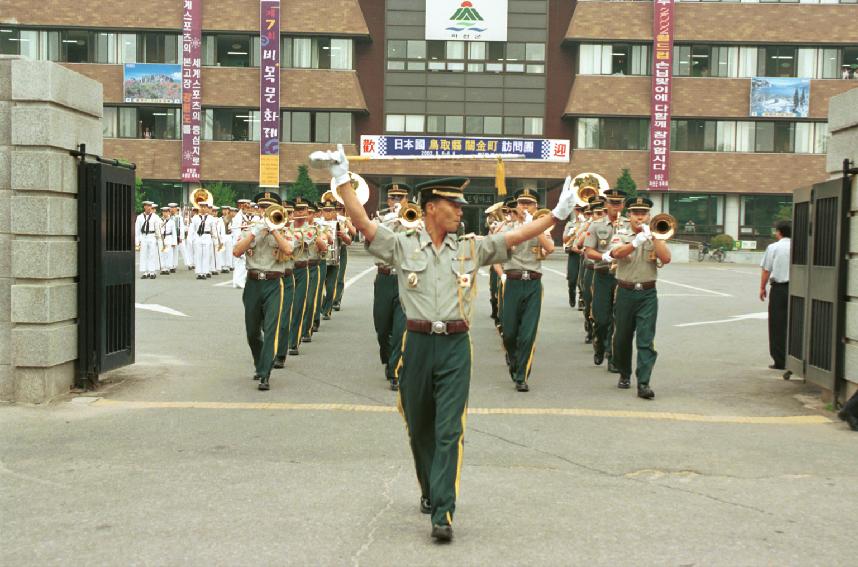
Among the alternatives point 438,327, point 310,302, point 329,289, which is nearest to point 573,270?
point 329,289

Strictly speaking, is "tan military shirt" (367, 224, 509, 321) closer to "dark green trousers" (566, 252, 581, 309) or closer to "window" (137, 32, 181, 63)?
"dark green trousers" (566, 252, 581, 309)

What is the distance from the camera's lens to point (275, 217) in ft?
35.8

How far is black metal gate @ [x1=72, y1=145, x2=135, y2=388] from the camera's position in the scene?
9812 mm

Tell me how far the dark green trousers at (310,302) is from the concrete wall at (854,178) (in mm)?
7405

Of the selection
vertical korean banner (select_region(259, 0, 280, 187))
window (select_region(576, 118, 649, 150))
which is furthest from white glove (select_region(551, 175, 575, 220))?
window (select_region(576, 118, 649, 150))

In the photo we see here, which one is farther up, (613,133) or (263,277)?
(613,133)

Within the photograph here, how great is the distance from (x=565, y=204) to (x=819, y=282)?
4.98m

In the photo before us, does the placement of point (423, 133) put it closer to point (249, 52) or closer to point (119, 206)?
point (249, 52)

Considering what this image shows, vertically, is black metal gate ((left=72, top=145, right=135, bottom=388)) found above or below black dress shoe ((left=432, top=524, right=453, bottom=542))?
above

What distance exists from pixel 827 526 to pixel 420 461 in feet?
7.81

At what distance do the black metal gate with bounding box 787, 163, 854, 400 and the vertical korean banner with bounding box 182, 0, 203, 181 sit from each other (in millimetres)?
44830

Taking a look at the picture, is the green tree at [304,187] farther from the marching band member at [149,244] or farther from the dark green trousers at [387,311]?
the dark green trousers at [387,311]

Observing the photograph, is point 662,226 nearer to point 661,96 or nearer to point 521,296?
point 521,296

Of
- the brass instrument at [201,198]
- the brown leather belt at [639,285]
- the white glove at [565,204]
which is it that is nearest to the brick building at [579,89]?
the brass instrument at [201,198]
